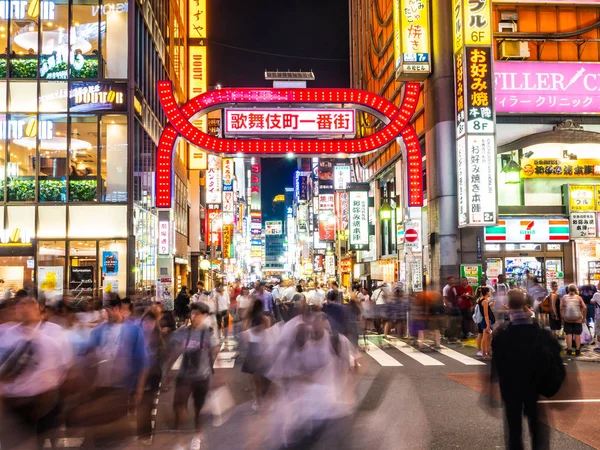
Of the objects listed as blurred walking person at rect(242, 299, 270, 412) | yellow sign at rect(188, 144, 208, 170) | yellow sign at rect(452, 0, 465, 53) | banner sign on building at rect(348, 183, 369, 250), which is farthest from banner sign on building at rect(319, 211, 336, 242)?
blurred walking person at rect(242, 299, 270, 412)

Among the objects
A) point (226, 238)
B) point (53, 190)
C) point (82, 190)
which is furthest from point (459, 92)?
point (226, 238)

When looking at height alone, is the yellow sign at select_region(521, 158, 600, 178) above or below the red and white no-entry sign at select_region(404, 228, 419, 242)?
above

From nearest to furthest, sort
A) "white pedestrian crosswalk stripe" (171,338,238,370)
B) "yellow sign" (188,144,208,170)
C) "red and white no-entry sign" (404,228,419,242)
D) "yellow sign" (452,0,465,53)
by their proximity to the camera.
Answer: "white pedestrian crosswalk stripe" (171,338,238,370) < "red and white no-entry sign" (404,228,419,242) < "yellow sign" (452,0,465,53) < "yellow sign" (188,144,208,170)

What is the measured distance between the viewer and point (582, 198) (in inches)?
1094

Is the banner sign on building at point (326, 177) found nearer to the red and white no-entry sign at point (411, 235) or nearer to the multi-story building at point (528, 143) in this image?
the multi-story building at point (528, 143)

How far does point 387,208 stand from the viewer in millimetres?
34344

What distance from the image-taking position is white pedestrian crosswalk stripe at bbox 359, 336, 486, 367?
17.3 meters

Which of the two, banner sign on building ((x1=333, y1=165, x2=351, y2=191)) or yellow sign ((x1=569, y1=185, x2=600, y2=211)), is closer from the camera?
yellow sign ((x1=569, y1=185, x2=600, y2=211))

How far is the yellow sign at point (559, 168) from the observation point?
28.0 metres

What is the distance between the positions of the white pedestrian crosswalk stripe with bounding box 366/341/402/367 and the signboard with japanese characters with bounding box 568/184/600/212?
11.7 meters

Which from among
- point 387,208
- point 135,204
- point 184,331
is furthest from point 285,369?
point 387,208

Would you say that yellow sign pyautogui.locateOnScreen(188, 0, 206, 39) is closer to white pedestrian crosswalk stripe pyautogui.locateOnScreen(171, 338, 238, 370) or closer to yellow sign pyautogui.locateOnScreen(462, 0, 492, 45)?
yellow sign pyautogui.locateOnScreen(462, 0, 492, 45)

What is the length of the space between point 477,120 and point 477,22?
151 inches

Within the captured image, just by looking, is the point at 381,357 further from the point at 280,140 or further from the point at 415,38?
the point at 415,38
